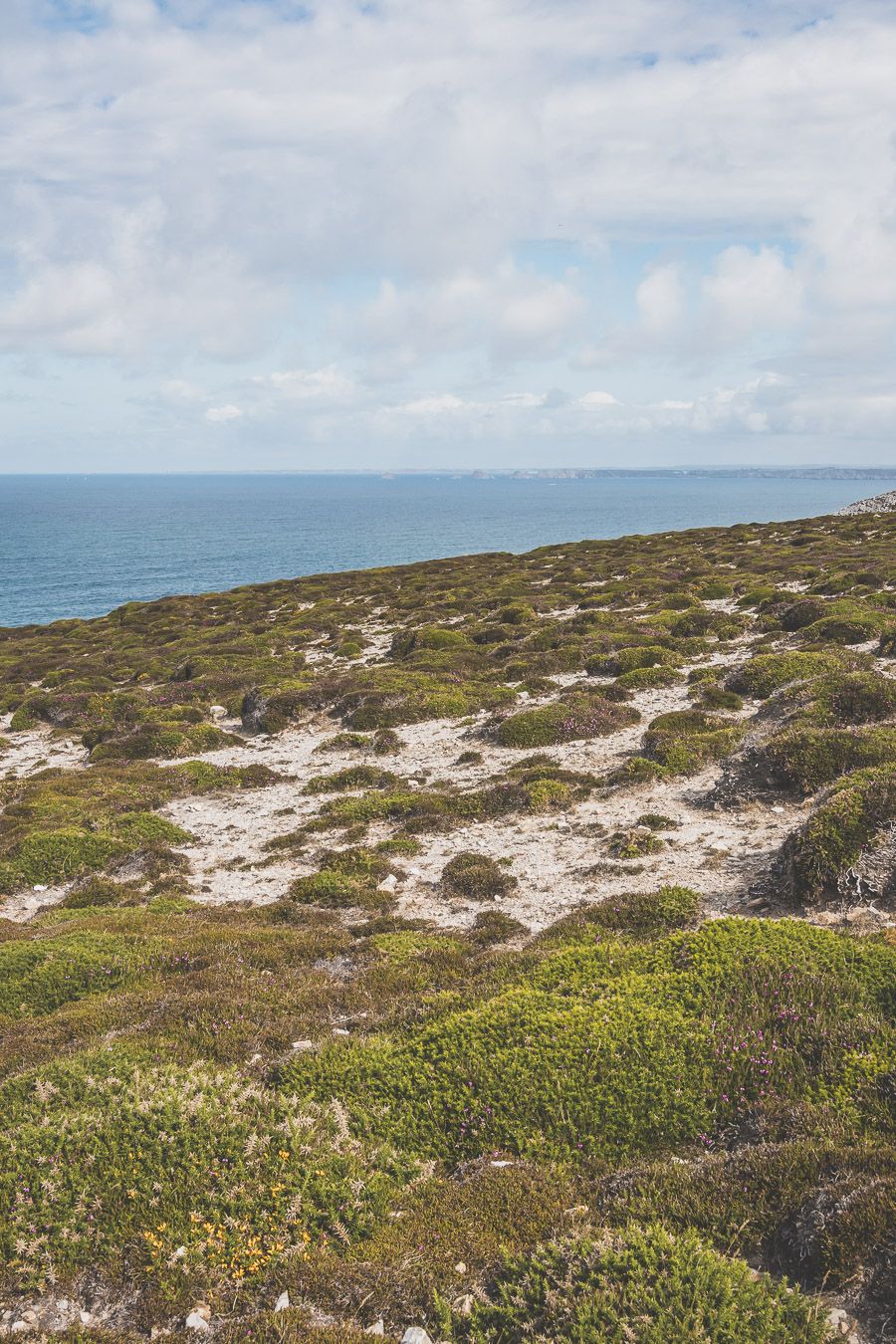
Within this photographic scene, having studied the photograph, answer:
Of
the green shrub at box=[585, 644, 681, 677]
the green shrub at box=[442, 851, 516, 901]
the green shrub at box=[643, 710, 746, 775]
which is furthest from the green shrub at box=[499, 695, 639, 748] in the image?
the green shrub at box=[442, 851, 516, 901]

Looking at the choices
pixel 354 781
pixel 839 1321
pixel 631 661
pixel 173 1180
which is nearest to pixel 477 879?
pixel 354 781

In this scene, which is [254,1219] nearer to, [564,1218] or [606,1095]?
[564,1218]

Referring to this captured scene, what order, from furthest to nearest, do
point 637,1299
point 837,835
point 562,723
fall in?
point 562,723 → point 837,835 → point 637,1299

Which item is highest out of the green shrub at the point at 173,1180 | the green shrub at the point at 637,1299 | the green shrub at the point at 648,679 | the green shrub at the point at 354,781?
the green shrub at the point at 648,679

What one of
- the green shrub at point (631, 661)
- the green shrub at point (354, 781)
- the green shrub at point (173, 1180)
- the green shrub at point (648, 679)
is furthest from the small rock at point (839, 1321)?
the green shrub at point (631, 661)

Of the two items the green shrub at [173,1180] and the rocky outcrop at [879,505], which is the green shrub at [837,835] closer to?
the green shrub at [173,1180]

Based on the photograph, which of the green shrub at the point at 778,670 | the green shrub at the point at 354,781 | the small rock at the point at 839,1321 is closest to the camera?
the small rock at the point at 839,1321

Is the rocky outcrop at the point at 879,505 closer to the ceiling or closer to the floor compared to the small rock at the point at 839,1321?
closer to the ceiling

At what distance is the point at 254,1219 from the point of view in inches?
253

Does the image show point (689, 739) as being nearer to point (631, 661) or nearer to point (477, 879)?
point (477, 879)

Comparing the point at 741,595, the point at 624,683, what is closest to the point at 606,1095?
the point at 624,683

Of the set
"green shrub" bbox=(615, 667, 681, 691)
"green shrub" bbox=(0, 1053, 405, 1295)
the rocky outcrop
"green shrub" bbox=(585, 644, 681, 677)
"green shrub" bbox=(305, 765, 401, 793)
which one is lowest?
"green shrub" bbox=(305, 765, 401, 793)

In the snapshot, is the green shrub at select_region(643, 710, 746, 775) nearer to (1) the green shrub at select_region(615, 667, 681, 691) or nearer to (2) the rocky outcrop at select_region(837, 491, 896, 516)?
(1) the green shrub at select_region(615, 667, 681, 691)

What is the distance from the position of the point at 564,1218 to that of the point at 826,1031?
11.3 feet
